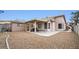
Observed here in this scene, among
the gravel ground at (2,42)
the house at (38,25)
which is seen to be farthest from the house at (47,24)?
the gravel ground at (2,42)

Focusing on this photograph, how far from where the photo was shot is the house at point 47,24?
2740 mm

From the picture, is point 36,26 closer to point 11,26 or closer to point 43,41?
point 43,41

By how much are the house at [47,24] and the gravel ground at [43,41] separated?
11cm

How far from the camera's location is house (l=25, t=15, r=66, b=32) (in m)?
2.74

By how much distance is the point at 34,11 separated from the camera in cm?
270

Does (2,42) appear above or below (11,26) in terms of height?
below

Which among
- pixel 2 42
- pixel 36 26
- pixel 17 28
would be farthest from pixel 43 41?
pixel 2 42

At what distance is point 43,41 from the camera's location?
272 centimetres

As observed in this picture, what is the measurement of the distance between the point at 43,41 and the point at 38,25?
0.83 ft

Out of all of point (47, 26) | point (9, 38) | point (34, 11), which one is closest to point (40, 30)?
point (47, 26)

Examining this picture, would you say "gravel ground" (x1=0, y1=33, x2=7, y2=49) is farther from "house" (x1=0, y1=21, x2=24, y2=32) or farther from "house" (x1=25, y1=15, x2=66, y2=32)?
"house" (x1=25, y1=15, x2=66, y2=32)

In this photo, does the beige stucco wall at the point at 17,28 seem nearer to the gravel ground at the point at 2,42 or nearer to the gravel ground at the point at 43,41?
the gravel ground at the point at 43,41
